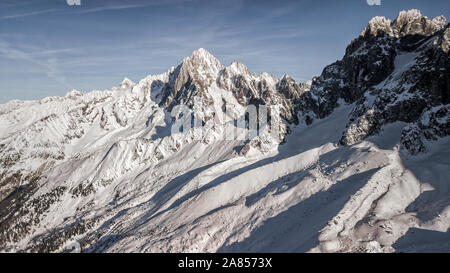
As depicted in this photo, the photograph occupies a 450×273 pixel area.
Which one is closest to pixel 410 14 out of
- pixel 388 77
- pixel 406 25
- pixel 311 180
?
pixel 406 25

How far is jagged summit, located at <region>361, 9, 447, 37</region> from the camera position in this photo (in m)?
113

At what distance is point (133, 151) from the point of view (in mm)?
163125

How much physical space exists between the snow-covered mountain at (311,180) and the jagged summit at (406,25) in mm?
652

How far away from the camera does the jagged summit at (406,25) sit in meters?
113

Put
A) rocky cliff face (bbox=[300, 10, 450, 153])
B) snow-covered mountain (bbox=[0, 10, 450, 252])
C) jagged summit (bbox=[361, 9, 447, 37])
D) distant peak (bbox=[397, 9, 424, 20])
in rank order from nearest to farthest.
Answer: snow-covered mountain (bbox=[0, 10, 450, 252]) → rocky cliff face (bbox=[300, 10, 450, 153]) → jagged summit (bbox=[361, 9, 447, 37]) → distant peak (bbox=[397, 9, 424, 20])

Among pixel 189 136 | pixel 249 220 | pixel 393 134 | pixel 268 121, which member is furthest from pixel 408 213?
pixel 189 136

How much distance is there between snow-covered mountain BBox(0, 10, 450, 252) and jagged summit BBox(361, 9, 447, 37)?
0.65m

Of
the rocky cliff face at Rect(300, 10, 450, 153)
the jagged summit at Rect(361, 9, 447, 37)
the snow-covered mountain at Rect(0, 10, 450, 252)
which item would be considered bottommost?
the snow-covered mountain at Rect(0, 10, 450, 252)

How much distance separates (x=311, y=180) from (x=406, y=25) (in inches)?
4683

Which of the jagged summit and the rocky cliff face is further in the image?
the jagged summit

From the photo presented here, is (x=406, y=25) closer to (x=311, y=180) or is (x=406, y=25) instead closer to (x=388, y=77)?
(x=388, y=77)

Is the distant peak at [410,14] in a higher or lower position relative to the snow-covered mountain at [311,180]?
higher
